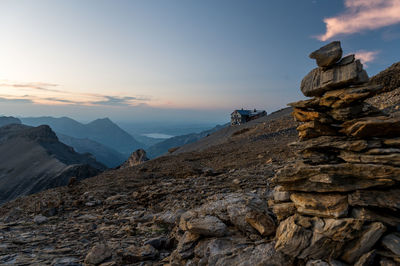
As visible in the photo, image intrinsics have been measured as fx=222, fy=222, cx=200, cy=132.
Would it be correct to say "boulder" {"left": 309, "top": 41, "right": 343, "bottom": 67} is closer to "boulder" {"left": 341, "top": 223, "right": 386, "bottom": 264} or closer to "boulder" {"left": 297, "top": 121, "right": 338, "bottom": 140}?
"boulder" {"left": 297, "top": 121, "right": 338, "bottom": 140}

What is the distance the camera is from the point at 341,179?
20.0 feet

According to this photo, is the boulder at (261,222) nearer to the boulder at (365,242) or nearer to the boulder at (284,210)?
the boulder at (284,210)

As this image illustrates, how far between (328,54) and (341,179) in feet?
12.6

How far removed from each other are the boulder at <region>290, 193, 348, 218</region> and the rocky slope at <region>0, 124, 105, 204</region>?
73.0m

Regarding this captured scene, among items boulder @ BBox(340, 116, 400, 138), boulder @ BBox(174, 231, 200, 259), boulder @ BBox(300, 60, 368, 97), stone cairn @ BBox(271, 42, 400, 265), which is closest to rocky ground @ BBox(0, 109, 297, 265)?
boulder @ BBox(174, 231, 200, 259)

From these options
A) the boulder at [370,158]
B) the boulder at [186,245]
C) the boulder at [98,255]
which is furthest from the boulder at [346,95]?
the boulder at [98,255]

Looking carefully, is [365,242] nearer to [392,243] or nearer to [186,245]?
[392,243]

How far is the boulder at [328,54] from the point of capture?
22.4 feet

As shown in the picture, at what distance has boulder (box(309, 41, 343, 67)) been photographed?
6.82m

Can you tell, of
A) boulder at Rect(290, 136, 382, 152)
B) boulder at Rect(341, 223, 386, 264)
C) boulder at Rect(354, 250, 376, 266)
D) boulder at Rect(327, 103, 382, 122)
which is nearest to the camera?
boulder at Rect(354, 250, 376, 266)

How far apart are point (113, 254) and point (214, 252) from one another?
3.78m

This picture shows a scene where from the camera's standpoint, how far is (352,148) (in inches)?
245

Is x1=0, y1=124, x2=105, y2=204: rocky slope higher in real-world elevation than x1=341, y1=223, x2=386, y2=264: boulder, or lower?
lower

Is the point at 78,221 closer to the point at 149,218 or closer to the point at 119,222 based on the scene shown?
the point at 119,222
